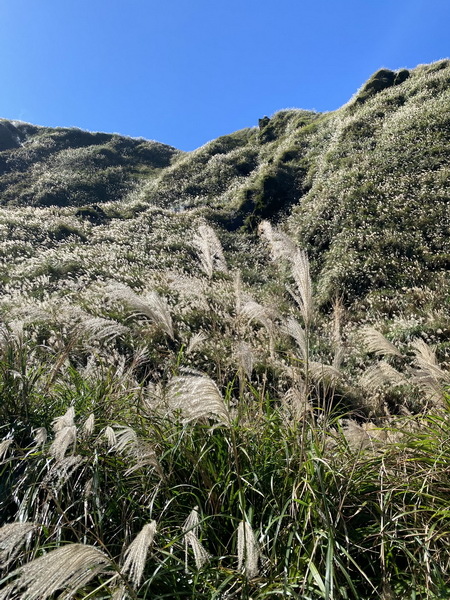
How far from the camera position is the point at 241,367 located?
370 centimetres

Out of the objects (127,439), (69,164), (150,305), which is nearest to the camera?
(127,439)

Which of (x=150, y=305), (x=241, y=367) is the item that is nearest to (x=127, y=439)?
(x=241, y=367)

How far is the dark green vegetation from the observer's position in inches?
103

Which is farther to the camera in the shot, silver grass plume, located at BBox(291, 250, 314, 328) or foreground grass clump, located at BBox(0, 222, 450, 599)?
silver grass plume, located at BBox(291, 250, 314, 328)

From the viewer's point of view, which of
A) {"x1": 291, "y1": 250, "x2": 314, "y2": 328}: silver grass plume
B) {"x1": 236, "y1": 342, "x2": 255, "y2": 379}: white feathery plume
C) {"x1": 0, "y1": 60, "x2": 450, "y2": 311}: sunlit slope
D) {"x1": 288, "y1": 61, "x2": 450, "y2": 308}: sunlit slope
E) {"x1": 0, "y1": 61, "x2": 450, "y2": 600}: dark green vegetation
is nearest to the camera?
{"x1": 0, "y1": 61, "x2": 450, "y2": 600}: dark green vegetation

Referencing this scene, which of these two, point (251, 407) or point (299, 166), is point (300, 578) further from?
point (299, 166)

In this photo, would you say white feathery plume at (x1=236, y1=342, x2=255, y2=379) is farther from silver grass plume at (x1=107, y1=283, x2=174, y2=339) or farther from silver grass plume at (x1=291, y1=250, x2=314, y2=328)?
silver grass plume at (x1=291, y1=250, x2=314, y2=328)

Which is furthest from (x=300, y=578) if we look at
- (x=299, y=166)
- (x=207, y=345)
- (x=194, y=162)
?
(x=194, y=162)

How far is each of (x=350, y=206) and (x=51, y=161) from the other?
110ft

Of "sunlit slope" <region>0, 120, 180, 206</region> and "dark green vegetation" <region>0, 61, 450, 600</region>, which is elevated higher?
"sunlit slope" <region>0, 120, 180, 206</region>

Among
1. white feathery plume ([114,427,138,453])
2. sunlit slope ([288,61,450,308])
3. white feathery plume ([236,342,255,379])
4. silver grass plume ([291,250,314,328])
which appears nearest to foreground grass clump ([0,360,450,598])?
white feathery plume ([114,427,138,453])

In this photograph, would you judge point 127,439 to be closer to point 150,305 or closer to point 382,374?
point 150,305

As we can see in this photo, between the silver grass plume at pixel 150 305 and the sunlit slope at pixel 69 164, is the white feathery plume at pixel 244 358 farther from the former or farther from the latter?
the sunlit slope at pixel 69 164

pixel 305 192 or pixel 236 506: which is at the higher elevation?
pixel 305 192
